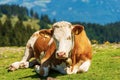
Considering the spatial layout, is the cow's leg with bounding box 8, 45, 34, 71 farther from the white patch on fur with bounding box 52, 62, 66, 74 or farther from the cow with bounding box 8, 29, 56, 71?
the white patch on fur with bounding box 52, 62, 66, 74

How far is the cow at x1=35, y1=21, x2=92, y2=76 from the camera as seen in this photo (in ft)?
49.0

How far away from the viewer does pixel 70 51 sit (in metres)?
15.6

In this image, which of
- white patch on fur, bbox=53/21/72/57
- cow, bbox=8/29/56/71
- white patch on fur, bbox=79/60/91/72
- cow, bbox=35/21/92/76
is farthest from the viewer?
cow, bbox=8/29/56/71

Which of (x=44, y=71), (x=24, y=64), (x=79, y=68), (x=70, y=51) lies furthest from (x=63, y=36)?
(x=24, y=64)

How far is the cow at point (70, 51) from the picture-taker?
14.9 m

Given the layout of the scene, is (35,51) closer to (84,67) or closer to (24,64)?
(24,64)

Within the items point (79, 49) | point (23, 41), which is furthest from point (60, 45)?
point (23, 41)

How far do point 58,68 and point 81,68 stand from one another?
105 centimetres

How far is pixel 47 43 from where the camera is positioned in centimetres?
1888

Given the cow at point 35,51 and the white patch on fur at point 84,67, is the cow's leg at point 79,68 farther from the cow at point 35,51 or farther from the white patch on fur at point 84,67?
the cow at point 35,51

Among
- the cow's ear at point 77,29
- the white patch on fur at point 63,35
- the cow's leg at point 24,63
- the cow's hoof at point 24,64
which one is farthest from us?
A: the cow's hoof at point 24,64

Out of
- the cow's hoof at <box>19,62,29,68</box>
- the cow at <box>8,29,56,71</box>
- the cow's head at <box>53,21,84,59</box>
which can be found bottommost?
the cow's hoof at <box>19,62,29,68</box>

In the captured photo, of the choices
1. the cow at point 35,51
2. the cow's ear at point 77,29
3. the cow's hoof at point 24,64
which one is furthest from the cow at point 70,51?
the cow's hoof at point 24,64

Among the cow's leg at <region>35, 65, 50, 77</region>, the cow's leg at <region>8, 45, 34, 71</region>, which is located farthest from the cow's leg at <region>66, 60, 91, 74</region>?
the cow's leg at <region>8, 45, 34, 71</region>
